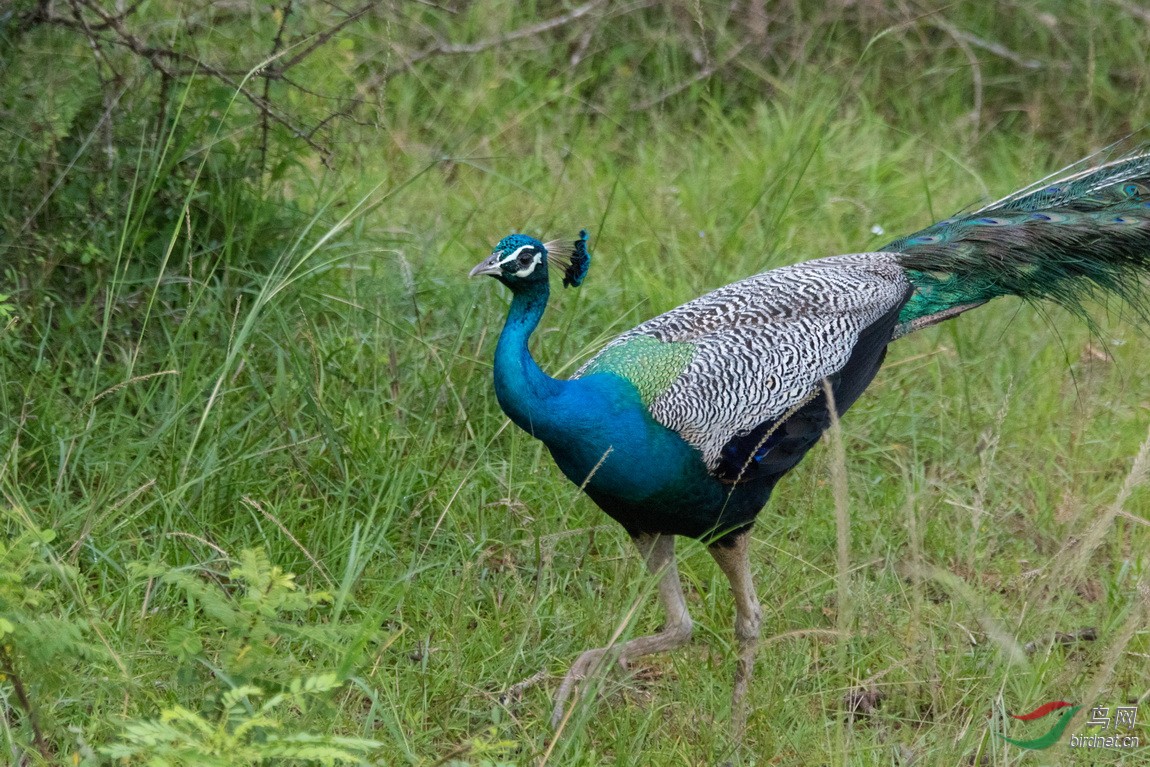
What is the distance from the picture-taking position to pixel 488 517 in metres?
3.47

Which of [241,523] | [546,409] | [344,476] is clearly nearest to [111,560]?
[241,523]

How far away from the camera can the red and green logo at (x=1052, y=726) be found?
2545 mm

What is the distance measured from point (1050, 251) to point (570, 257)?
1.30 metres

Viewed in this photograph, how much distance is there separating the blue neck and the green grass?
0.26m

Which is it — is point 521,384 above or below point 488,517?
above

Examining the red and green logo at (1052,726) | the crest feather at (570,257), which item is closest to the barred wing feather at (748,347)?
the crest feather at (570,257)

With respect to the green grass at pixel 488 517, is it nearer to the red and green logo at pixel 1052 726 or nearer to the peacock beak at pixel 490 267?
the red and green logo at pixel 1052 726

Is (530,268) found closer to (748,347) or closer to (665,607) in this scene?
(748,347)
